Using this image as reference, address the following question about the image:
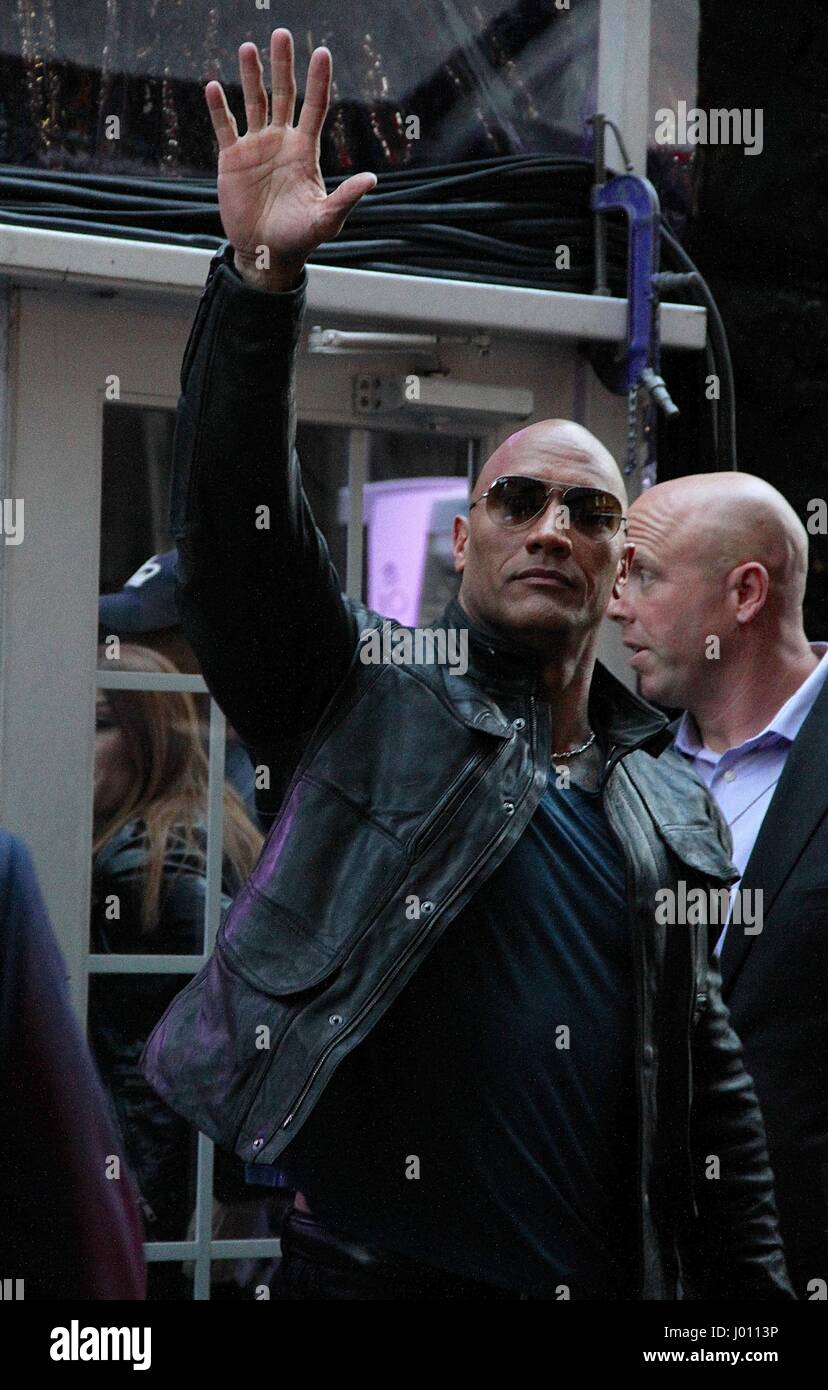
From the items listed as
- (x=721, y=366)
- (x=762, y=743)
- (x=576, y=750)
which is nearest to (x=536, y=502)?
(x=576, y=750)

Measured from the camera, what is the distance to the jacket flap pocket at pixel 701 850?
9.20 ft

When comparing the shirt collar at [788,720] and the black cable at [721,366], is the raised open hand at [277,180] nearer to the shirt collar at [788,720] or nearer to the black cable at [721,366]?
the shirt collar at [788,720]

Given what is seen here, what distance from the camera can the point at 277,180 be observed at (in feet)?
7.95

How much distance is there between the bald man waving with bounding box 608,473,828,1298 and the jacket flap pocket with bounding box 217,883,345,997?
1.28 meters

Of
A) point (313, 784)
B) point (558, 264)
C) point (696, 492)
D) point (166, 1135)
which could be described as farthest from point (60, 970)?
point (558, 264)

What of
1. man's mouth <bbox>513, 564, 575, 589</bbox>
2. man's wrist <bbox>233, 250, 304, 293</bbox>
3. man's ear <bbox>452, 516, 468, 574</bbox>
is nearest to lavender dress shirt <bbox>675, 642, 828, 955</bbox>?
man's ear <bbox>452, 516, 468, 574</bbox>

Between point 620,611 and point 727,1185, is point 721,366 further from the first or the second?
point 727,1185

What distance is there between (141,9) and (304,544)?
2388 millimetres

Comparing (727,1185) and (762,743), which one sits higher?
(762,743)

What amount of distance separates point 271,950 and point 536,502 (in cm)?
85

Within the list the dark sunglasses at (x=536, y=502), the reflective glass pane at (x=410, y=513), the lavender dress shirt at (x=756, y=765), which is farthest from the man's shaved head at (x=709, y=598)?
the dark sunglasses at (x=536, y=502)
